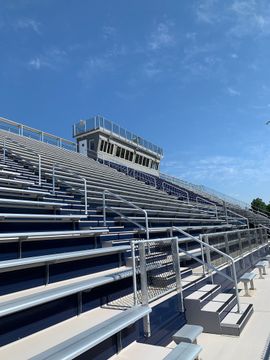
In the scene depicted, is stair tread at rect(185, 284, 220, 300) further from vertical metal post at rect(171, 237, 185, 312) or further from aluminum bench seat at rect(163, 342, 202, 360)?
aluminum bench seat at rect(163, 342, 202, 360)

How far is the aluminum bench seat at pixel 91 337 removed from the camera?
1735 mm

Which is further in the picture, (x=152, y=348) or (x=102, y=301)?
(x=102, y=301)

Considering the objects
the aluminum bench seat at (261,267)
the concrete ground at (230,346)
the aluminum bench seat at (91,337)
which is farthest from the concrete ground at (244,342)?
the aluminum bench seat at (261,267)

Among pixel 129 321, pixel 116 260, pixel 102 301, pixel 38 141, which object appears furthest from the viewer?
pixel 38 141

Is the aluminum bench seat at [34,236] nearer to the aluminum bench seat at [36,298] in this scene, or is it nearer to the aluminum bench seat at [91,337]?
the aluminum bench seat at [36,298]

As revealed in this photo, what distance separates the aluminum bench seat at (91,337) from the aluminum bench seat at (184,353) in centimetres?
38

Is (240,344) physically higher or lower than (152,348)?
lower

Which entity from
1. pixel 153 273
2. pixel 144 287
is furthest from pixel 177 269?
pixel 144 287

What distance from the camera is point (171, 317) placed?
3510mm

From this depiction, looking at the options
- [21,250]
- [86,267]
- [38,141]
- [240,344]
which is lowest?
[240,344]

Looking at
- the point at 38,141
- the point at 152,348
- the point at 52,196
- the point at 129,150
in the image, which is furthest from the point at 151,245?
the point at 129,150

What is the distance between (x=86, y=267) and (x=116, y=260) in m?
0.63

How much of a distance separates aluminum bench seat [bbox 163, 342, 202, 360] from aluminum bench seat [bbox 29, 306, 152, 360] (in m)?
0.38

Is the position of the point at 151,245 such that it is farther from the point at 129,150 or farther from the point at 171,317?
the point at 129,150
